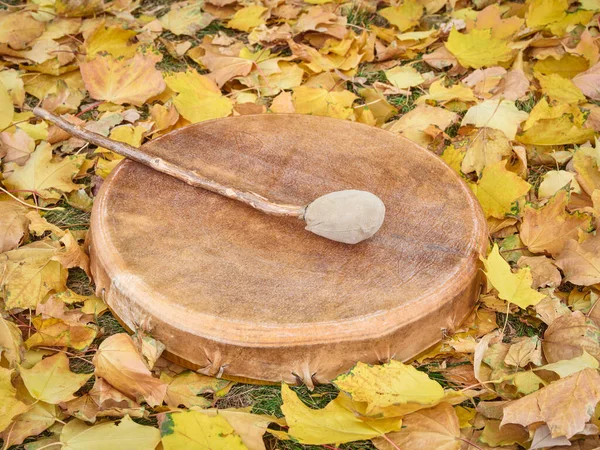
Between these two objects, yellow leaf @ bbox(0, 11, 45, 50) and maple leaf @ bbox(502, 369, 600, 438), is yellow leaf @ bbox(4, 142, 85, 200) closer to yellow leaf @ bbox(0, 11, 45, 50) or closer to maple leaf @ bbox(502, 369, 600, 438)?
yellow leaf @ bbox(0, 11, 45, 50)

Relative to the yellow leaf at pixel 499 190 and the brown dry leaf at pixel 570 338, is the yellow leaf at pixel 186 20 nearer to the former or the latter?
the yellow leaf at pixel 499 190

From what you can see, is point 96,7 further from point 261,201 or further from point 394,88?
point 261,201

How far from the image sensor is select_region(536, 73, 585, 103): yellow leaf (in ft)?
7.37

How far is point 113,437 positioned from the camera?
1.35 meters

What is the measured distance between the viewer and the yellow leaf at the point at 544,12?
256 cm

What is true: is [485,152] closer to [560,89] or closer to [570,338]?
[560,89]

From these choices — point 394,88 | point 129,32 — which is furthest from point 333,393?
point 129,32

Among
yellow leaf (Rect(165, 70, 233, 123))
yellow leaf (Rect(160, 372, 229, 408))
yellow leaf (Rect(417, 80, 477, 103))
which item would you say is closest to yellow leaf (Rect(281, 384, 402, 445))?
yellow leaf (Rect(160, 372, 229, 408))

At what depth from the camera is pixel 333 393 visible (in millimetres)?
1494

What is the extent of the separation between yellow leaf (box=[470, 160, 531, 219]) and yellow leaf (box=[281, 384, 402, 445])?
2.38ft

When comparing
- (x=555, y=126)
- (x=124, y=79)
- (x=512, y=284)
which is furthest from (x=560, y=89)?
(x=124, y=79)

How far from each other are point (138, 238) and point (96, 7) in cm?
163

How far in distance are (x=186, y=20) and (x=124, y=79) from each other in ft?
2.08

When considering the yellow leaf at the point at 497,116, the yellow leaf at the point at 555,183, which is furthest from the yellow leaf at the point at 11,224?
the yellow leaf at the point at 555,183
